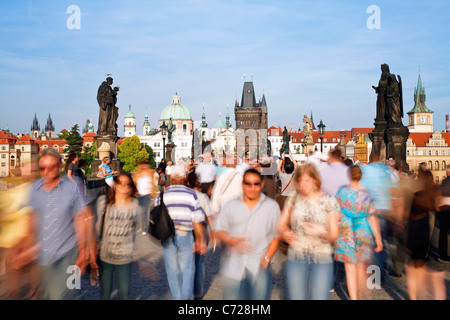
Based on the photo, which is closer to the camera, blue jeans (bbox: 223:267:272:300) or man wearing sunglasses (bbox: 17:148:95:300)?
blue jeans (bbox: 223:267:272:300)

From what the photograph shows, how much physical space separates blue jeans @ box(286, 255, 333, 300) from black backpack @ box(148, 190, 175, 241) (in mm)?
1381

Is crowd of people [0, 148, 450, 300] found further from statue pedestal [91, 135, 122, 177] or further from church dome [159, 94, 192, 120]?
church dome [159, 94, 192, 120]

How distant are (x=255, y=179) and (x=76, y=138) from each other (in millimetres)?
70420

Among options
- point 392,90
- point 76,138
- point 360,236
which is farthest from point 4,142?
point 360,236

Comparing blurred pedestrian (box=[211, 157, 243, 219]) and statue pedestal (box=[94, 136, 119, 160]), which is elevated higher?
statue pedestal (box=[94, 136, 119, 160])

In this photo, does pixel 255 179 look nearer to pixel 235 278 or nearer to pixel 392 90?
pixel 235 278

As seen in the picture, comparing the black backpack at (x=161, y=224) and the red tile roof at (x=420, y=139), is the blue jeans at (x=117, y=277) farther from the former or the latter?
the red tile roof at (x=420, y=139)

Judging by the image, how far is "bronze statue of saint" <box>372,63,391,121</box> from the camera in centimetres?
1583

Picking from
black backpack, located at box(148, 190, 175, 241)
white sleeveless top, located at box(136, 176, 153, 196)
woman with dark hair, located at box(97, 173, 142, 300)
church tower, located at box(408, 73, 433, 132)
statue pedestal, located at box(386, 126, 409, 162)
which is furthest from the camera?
church tower, located at box(408, 73, 433, 132)

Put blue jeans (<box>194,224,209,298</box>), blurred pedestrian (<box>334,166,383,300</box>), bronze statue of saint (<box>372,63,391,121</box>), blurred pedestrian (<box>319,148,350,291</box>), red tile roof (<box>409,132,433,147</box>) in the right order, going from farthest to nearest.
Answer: red tile roof (<box>409,132,433,147</box>) → bronze statue of saint (<box>372,63,391,121</box>) → blurred pedestrian (<box>319,148,350,291</box>) → blue jeans (<box>194,224,209,298</box>) → blurred pedestrian (<box>334,166,383,300</box>)

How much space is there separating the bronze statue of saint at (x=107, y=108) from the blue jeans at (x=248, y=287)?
14442 millimetres

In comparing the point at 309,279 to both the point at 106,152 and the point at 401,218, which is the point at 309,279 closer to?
the point at 401,218

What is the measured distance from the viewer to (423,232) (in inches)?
215

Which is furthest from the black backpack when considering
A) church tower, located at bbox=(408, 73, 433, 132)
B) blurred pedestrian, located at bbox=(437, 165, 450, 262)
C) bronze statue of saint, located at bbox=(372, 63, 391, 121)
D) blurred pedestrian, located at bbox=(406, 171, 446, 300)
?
church tower, located at bbox=(408, 73, 433, 132)
